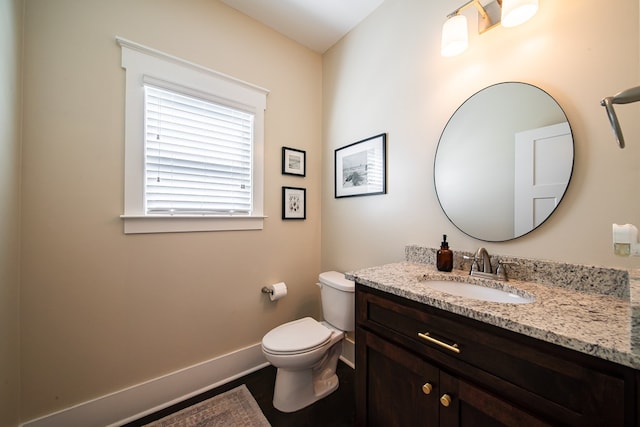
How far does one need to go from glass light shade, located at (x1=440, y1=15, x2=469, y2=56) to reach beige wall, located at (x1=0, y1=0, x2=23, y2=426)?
1.97 metres

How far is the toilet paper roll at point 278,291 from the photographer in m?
1.87

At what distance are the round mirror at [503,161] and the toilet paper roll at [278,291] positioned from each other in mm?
1323

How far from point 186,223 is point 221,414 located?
3.92 feet

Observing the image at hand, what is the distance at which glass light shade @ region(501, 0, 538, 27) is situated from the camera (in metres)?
0.97

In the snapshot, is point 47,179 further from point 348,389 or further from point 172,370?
point 348,389

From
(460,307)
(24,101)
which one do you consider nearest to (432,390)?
(460,307)

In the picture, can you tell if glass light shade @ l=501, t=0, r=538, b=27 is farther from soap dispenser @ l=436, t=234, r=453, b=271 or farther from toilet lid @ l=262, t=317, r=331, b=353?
toilet lid @ l=262, t=317, r=331, b=353

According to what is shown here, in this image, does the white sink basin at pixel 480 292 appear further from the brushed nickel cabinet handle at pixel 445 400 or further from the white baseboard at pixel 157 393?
the white baseboard at pixel 157 393

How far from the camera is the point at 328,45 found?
214 centimetres

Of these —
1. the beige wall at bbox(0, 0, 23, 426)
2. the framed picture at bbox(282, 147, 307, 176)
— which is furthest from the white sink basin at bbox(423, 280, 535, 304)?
the beige wall at bbox(0, 0, 23, 426)

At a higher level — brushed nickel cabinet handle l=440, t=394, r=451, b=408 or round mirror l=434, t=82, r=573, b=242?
round mirror l=434, t=82, r=573, b=242

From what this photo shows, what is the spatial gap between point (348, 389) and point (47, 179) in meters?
2.17

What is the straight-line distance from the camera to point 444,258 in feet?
4.14

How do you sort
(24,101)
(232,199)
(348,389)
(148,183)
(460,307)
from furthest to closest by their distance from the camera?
(232,199)
(348,389)
(148,183)
(24,101)
(460,307)
